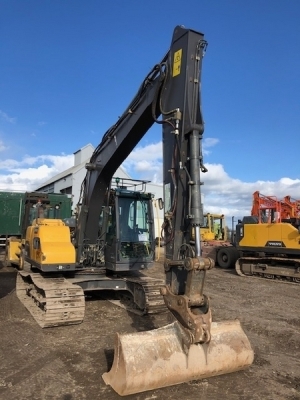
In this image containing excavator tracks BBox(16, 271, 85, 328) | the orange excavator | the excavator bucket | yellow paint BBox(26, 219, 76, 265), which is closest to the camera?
the excavator bucket

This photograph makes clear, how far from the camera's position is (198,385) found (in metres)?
4.21

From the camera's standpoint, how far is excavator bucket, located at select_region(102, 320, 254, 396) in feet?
13.0

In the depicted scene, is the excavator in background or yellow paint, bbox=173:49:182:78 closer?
yellow paint, bbox=173:49:182:78

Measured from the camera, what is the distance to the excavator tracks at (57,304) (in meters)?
6.38

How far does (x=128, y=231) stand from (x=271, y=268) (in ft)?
25.0

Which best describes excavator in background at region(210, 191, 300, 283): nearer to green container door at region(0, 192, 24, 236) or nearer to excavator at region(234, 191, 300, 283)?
excavator at region(234, 191, 300, 283)

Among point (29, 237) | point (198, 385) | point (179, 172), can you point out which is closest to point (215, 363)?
point (198, 385)

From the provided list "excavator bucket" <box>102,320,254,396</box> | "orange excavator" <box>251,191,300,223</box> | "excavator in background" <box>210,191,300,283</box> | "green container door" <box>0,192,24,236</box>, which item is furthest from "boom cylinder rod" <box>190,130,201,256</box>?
"green container door" <box>0,192,24,236</box>

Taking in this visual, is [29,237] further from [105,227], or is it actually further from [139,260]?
[139,260]

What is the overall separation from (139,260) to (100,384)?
3.79 m

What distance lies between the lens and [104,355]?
5.14 meters

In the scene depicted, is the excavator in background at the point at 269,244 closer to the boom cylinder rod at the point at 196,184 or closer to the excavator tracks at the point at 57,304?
the excavator tracks at the point at 57,304

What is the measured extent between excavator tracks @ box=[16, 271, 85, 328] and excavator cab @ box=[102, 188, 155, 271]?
3.89 ft

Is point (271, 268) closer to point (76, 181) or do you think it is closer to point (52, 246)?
point (52, 246)
